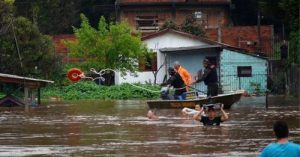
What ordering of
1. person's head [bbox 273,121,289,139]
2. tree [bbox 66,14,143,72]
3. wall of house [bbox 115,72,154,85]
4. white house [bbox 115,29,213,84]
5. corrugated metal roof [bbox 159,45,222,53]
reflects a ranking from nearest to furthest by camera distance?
person's head [bbox 273,121,289,139] → tree [bbox 66,14,143,72] → corrugated metal roof [bbox 159,45,222,53] → wall of house [bbox 115,72,154,85] → white house [bbox 115,29,213,84]

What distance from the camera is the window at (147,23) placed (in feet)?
237

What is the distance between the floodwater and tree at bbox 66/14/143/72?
25.8 m

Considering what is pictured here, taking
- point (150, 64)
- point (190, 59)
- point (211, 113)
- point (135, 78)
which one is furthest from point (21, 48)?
point (211, 113)

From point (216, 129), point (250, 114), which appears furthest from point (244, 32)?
point (216, 129)

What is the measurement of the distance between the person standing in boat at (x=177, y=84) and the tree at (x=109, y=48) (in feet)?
75.0

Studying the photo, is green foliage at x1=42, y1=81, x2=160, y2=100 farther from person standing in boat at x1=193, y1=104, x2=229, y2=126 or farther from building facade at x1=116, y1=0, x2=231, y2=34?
person standing in boat at x1=193, y1=104, x2=229, y2=126

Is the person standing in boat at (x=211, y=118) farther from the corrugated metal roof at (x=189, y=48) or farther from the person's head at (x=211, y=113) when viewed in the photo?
the corrugated metal roof at (x=189, y=48)

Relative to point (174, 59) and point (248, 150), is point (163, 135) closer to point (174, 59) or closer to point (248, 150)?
point (248, 150)

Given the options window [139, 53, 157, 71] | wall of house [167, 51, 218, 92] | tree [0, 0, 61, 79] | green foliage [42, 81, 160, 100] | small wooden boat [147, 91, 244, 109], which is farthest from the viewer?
window [139, 53, 157, 71]

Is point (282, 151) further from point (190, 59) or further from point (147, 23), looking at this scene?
point (147, 23)

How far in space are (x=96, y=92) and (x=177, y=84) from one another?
18.6m

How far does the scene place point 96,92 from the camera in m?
50.0

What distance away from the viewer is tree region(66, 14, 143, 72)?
55.4 meters

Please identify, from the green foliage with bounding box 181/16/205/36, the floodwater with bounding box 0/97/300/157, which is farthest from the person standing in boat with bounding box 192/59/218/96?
the green foliage with bounding box 181/16/205/36
